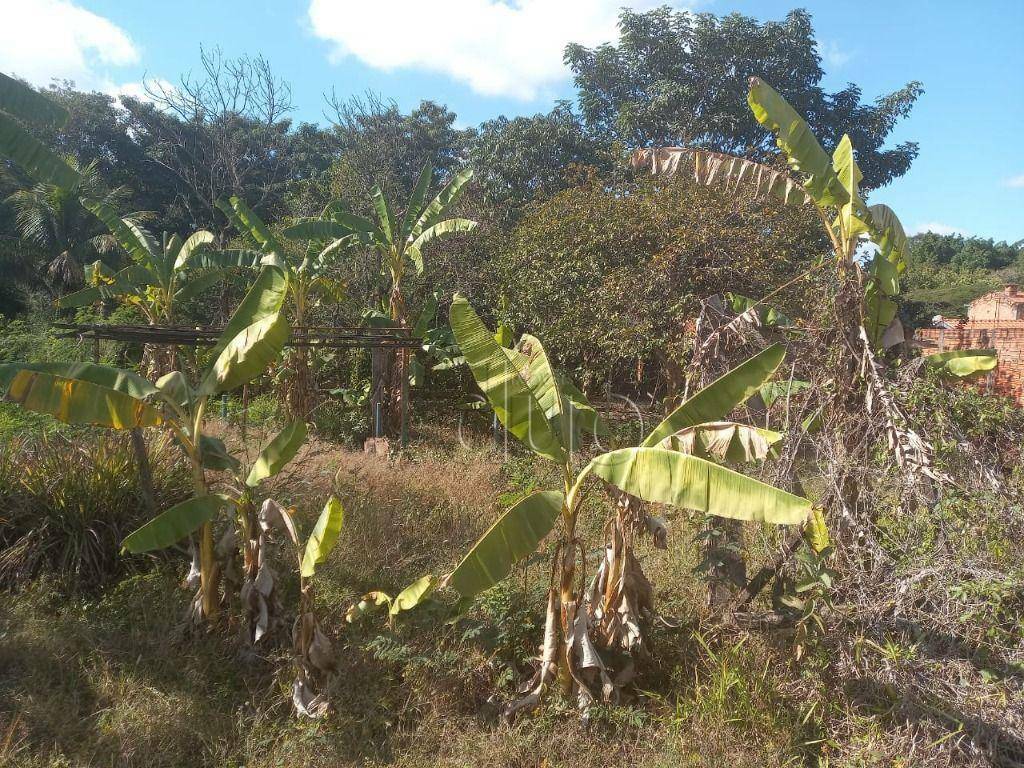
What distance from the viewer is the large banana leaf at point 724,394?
4.07 m

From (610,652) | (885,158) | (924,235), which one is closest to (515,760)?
(610,652)

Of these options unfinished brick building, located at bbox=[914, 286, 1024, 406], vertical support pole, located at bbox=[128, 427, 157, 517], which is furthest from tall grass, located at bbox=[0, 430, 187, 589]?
unfinished brick building, located at bbox=[914, 286, 1024, 406]

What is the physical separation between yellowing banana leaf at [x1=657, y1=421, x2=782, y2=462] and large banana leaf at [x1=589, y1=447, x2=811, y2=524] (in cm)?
33

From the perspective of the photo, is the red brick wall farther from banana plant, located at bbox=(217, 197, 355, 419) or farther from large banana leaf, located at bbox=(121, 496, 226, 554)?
large banana leaf, located at bbox=(121, 496, 226, 554)

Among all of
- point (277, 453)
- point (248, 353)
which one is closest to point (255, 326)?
point (248, 353)

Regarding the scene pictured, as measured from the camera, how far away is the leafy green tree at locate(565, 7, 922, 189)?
15398 millimetres

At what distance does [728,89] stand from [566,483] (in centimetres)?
1444

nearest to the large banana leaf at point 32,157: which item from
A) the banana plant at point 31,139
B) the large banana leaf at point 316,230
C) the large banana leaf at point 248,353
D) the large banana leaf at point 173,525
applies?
the banana plant at point 31,139

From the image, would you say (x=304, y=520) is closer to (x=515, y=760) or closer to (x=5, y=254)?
(x=515, y=760)

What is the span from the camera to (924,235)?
3756 centimetres

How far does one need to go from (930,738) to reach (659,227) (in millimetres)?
7277

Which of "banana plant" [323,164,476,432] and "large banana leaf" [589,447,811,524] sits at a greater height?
"banana plant" [323,164,476,432]

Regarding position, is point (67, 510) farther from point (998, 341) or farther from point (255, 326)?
point (998, 341)

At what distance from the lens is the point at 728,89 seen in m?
15.5
